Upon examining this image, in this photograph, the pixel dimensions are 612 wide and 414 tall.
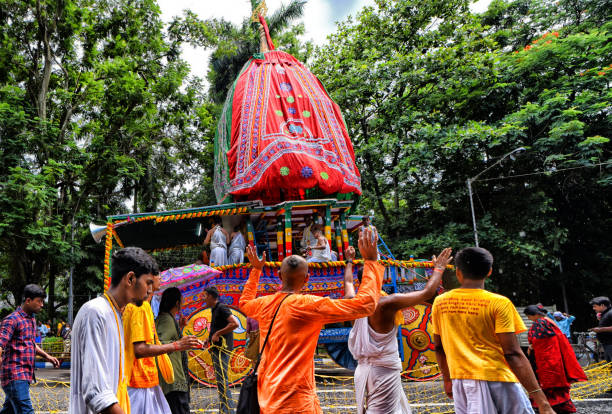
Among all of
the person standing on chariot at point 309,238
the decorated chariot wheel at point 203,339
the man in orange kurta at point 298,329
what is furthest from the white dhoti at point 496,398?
the person standing on chariot at point 309,238

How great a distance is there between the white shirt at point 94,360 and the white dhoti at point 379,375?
2515 mm

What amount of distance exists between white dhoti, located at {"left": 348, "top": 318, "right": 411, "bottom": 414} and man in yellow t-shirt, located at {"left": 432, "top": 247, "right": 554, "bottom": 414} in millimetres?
668

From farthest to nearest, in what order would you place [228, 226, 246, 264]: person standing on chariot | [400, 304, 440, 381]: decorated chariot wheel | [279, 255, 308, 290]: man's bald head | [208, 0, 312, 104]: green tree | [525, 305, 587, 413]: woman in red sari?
[208, 0, 312, 104]: green tree, [228, 226, 246, 264]: person standing on chariot, [400, 304, 440, 381]: decorated chariot wheel, [525, 305, 587, 413]: woman in red sari, [279, 255, 308, 290]: man's bald head

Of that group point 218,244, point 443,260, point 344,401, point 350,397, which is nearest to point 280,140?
point 218,244

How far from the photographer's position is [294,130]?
43.6ft

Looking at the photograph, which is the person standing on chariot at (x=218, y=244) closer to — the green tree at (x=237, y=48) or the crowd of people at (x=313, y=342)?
the crowd of people at (x=313, y=342)

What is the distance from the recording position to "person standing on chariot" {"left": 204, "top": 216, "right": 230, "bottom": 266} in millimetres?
11859

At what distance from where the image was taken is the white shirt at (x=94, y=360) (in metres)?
2.38

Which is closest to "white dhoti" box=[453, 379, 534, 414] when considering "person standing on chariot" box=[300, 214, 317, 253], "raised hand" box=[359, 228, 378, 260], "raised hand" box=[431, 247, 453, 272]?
"raised hand" box=[431, 247, 453, 272]

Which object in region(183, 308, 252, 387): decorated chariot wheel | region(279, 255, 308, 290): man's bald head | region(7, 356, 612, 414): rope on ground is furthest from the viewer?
region(183, 308, 252, 387): decorated chariot wheel

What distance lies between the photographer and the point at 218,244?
12055mm

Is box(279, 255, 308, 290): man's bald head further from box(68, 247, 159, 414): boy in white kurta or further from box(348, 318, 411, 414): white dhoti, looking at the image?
box(348, 318, 411, 414): white dhoti

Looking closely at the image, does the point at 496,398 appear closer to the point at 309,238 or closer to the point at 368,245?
the point at 368,245

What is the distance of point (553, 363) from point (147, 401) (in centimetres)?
491
